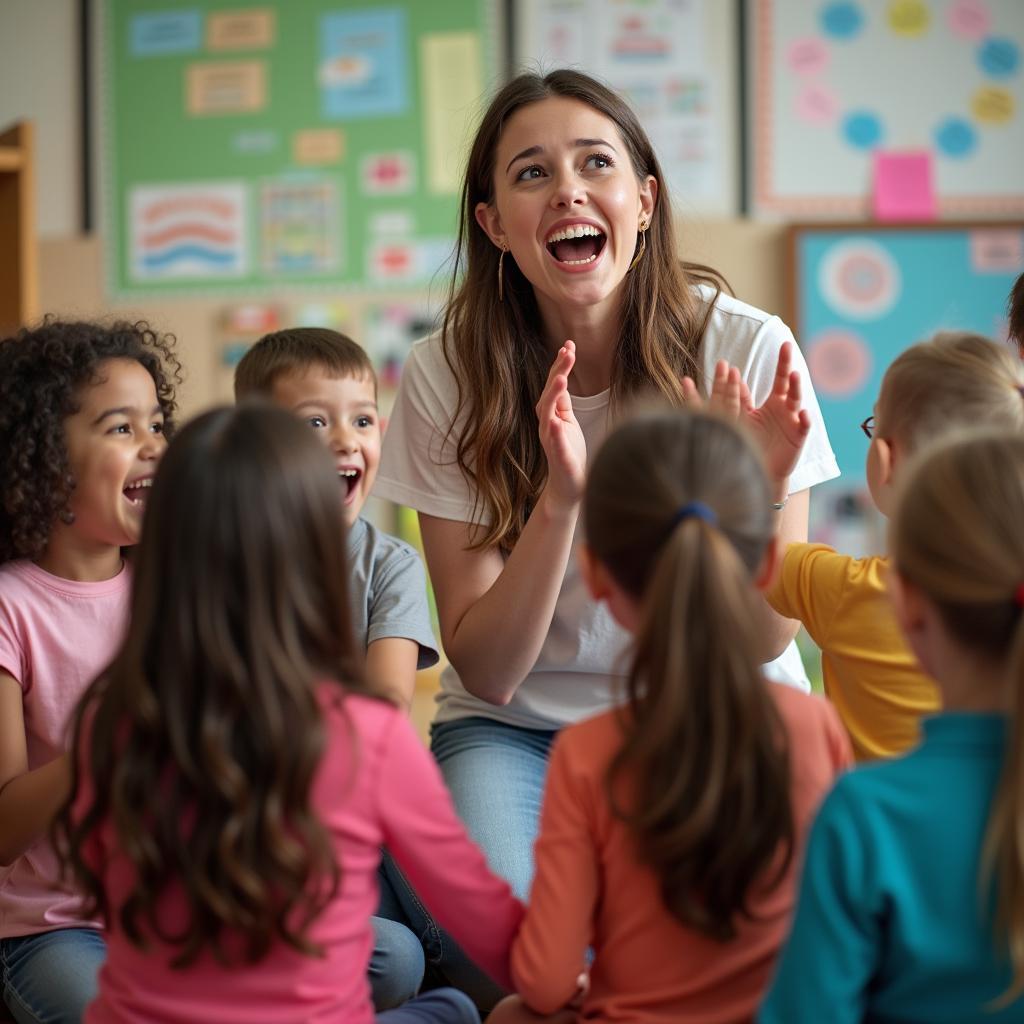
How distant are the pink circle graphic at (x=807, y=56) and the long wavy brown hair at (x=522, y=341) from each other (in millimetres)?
2089

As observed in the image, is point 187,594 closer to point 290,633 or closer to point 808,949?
point 290,633

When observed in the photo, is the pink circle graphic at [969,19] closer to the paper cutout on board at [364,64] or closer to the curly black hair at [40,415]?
the paper cutout on board at [364,64]

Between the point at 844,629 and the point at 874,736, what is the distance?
0.39 feet

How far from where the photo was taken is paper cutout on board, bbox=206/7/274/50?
12.1 feet

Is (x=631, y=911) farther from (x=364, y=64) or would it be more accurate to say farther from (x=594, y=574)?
(x=364, y=64)

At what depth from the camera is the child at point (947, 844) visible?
859 mm

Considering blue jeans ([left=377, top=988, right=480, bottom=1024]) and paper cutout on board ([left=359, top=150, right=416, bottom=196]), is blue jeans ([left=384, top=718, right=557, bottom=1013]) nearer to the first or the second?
blue jeans ([left=377, top=988, right=480, bottom=1024])

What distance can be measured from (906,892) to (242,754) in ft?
1.62

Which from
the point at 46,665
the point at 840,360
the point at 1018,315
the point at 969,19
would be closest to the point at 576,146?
the point at 1018,315

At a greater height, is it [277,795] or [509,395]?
[509,395]

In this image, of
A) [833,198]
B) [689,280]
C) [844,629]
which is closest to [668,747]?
[844,629]

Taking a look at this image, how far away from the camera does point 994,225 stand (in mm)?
3602

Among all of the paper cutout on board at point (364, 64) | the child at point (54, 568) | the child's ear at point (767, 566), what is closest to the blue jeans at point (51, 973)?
the child at point (54, 568)

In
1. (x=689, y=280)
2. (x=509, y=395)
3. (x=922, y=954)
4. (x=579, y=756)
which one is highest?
(x=689, y=280)
